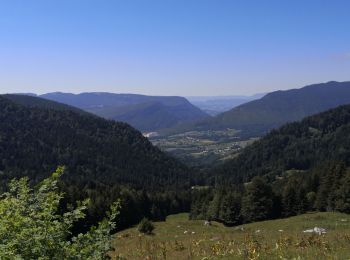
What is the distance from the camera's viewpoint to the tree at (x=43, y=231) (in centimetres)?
1145

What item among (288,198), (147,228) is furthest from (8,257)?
(288,198)

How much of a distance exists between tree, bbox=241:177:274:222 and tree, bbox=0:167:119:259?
69529mm

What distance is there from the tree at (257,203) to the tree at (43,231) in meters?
69.5

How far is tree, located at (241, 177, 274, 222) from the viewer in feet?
264

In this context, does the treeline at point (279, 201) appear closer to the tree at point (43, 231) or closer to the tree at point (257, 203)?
the tree at point (257, 203)

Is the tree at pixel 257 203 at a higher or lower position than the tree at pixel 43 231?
lower

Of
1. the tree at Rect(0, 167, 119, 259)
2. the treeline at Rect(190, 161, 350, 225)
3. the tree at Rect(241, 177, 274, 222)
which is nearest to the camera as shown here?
the tree at Rect(0, 167, 119, 259)

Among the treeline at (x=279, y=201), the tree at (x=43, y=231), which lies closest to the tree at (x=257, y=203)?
the treeline at (x=279, y=201)

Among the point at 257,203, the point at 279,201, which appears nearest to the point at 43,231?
the point at 257,203

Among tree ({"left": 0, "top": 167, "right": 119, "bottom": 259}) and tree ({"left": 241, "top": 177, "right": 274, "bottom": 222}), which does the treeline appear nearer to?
tree ({"left": 241, "top": 177, "right": 274, "bottom": 222})

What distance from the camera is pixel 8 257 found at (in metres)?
10.8

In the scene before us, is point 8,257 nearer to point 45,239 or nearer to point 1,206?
point 45,239

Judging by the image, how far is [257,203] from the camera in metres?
80.6

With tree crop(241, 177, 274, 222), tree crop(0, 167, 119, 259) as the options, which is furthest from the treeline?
tree crop(0, 167, 119, 259)
